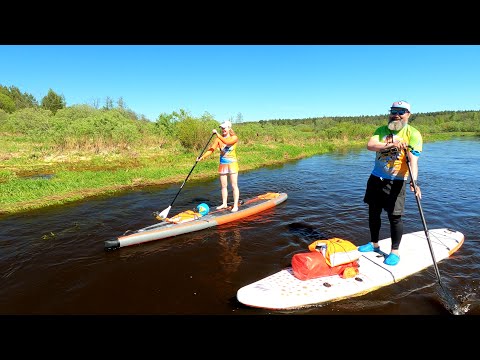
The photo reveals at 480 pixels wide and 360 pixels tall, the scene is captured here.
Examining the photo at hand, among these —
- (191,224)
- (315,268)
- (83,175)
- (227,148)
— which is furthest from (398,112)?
(83,175)

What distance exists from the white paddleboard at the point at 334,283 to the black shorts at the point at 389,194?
3.46ft

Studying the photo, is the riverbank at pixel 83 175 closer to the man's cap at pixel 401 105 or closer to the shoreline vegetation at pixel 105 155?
the shoreline vegetation at pixel 105 155

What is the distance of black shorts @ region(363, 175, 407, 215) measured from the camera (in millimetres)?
4363

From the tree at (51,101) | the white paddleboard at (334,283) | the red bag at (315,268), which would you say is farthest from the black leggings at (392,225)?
the tree at (51,101)

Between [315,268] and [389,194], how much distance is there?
1699mm

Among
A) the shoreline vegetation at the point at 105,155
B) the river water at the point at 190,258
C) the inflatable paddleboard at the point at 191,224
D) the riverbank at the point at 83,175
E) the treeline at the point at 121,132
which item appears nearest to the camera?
the river water at the point at 190,258

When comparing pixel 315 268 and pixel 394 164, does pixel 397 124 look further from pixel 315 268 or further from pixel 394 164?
pixel 315 268

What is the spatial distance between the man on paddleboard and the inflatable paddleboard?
13.4 feet

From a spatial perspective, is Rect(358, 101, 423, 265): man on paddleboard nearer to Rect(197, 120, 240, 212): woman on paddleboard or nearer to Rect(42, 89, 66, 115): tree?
Rect(197, 120, 240, 212): woman on paddleboard

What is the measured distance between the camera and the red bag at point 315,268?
175 inches

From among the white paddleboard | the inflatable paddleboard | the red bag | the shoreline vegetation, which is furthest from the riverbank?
the red bag

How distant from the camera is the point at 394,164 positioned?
14.0ft
